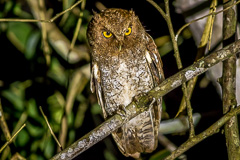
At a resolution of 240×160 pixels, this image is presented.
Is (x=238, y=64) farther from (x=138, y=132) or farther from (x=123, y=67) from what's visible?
(x=138, y=132)

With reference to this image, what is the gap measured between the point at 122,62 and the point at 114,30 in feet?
0.79

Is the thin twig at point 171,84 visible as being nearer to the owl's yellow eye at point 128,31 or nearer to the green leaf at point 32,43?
the owl's yellow eye at point 128,31

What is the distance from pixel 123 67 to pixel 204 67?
28.9 inches

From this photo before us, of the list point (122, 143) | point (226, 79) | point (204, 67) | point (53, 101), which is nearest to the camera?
point (204, 67)

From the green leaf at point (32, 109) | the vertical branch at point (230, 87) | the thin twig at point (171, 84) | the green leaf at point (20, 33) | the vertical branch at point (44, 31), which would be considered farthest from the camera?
the green leaf at point (20, 33)


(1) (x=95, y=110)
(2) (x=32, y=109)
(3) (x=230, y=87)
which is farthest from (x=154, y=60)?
(2) (x=32, y=109)

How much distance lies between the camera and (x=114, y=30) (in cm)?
198

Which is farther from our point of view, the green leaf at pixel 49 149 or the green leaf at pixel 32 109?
the green leaf at pixel 32 109

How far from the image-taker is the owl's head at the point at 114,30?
1972mm

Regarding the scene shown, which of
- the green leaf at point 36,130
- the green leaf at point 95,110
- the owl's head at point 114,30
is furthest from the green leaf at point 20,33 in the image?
the owl's head at point 114,30

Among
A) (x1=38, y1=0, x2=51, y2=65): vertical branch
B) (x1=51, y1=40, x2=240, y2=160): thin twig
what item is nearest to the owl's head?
(x1=38, y1=0, x2=51, y2=65): vertical branch

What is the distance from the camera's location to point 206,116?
8.90 ft

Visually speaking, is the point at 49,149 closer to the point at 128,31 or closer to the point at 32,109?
the point at 32,109

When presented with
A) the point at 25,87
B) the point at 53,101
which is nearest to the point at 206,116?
the point at 53,101
